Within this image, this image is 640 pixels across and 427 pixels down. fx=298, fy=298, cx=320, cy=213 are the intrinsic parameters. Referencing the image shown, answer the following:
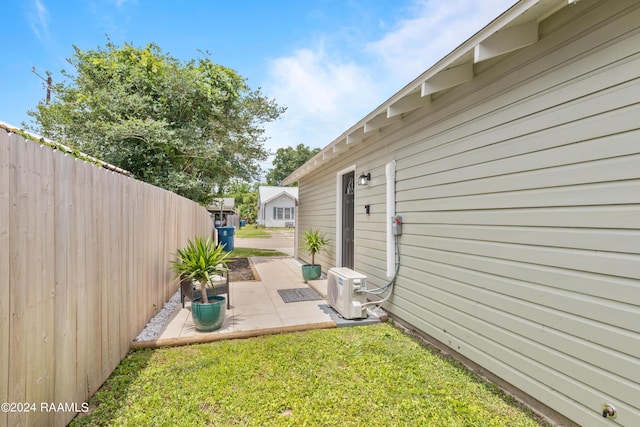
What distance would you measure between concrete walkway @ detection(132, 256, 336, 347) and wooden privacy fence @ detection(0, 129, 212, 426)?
0.59 meters

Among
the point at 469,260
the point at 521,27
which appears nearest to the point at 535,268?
the point at 469,260

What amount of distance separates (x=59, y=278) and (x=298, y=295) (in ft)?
12.6

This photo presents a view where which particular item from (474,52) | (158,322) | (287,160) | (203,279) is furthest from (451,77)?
(287,160)

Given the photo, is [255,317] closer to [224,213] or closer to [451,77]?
[451,77]

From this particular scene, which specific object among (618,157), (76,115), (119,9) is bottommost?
(618,157)

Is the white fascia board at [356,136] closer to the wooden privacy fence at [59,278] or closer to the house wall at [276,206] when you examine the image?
the wooden privacy fence at [59,278]

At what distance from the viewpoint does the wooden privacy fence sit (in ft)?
5.09

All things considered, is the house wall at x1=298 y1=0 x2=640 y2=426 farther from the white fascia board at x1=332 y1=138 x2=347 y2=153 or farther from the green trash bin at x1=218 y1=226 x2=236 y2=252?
the green trash bin at x1=218 y1=226 x2=236 y2=252

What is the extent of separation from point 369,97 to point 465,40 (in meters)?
8.97

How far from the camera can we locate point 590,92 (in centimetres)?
193

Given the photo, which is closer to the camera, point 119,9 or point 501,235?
point 501,235

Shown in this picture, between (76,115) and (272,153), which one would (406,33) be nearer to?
(272,153)

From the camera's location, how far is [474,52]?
2.50 m

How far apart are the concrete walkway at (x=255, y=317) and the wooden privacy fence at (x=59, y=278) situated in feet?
1.94
